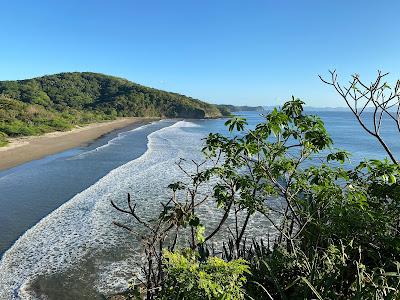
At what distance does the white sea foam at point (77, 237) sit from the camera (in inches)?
372

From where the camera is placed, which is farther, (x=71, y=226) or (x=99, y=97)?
(x=99, y=97)

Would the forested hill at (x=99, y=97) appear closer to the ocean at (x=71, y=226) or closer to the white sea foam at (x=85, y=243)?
the ocean at (x=71, y=226)

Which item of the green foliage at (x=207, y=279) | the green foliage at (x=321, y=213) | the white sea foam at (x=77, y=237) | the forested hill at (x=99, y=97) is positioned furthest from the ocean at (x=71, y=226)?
the forested hill at (x=99, y=97)

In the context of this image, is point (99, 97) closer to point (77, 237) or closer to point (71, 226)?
point (71, 226)

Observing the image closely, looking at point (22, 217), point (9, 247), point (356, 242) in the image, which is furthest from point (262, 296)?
point (22, 217)

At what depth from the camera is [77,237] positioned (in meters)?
12.4

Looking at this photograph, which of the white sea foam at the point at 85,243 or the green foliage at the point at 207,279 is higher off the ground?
the green foliage at the point at 207,279

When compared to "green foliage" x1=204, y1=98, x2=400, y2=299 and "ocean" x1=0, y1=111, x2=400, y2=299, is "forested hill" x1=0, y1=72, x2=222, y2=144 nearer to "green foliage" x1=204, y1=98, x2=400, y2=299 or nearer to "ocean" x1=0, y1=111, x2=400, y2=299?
"ocean" x1=0, y1=111, x2=400, y2=299

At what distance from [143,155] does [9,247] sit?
2081 centimetres

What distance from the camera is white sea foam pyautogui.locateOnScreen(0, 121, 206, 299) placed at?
31.0ft

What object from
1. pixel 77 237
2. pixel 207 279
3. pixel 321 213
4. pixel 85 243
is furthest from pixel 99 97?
pixel 207 279

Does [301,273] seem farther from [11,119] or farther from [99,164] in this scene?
[11,119]

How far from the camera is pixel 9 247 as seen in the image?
1122 centimetres

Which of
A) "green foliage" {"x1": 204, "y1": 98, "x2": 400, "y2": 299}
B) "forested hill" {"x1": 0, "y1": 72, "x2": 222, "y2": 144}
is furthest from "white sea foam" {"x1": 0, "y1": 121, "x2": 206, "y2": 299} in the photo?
"forested hill" {"x1": 0, "y1": 72, "x2": 222, "y2": 144}
